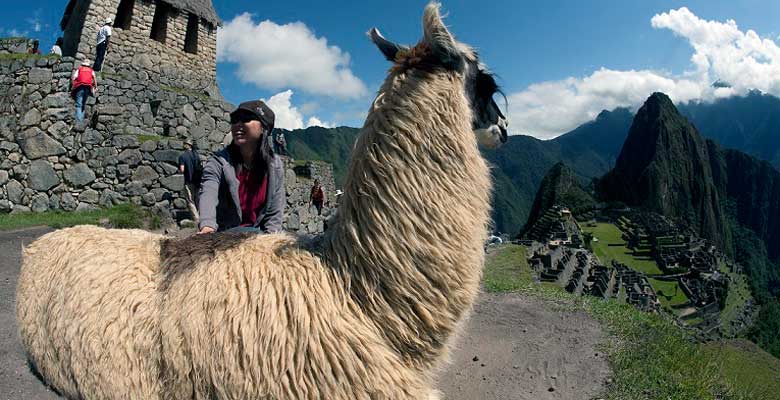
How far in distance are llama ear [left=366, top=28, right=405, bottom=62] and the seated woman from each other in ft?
2.72

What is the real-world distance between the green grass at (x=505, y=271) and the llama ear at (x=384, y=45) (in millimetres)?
6189

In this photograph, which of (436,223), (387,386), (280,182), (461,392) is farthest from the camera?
(461,392)

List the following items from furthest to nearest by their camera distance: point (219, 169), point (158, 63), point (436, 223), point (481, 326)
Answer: point (158, 63) < point (481, 326) < point (219, 169) < point (436, 223)

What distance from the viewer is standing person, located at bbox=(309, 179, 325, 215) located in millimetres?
14928

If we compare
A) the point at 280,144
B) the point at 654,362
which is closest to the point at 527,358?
the point at 654,362

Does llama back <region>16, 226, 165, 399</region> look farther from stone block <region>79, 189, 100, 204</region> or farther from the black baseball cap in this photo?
stone block <region>79, 189, 100, 204</region>

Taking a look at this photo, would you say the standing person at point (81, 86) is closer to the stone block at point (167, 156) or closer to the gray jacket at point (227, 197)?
the stone block at point (167, 156)

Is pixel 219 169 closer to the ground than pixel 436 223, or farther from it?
farther from it

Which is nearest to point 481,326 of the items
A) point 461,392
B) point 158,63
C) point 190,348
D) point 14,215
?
point 461,392

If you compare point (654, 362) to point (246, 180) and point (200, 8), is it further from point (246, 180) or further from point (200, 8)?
point (200, 8)

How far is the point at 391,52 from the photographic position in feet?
7.41

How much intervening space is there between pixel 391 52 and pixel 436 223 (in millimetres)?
964

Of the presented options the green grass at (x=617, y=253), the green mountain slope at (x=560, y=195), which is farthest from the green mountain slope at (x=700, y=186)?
the green grass at (x=617, y=253)

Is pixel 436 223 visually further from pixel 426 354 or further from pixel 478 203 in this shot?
pixel 426 354
